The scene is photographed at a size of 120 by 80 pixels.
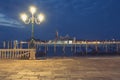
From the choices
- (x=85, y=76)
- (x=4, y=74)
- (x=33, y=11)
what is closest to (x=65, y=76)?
(x=85, y=76)

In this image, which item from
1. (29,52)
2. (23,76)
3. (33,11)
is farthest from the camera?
(33,11)

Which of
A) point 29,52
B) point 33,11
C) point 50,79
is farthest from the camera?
point 33,11

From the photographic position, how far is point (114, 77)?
11.2 meters

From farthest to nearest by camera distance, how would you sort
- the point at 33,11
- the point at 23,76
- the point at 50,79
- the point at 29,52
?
the point at 33,11
the point at 29,52
the point at 23,76
the point at 50,79

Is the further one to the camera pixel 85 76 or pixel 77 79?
pixel 85 76

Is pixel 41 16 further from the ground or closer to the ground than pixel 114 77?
further from the ground

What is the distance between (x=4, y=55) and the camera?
69.7ft

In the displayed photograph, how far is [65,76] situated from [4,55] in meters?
10.5

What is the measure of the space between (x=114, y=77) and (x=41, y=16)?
1211 centimetres

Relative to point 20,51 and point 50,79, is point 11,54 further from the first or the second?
point 50,79

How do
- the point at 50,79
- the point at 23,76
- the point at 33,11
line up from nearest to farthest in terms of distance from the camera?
the point at 50,79
the point at 23,76
the point at 33,11

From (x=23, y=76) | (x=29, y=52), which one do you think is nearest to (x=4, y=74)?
(x=23, y=76)

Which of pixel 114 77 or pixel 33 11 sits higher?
pixel 33 11

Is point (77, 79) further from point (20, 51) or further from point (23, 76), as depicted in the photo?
point (20, 51)
